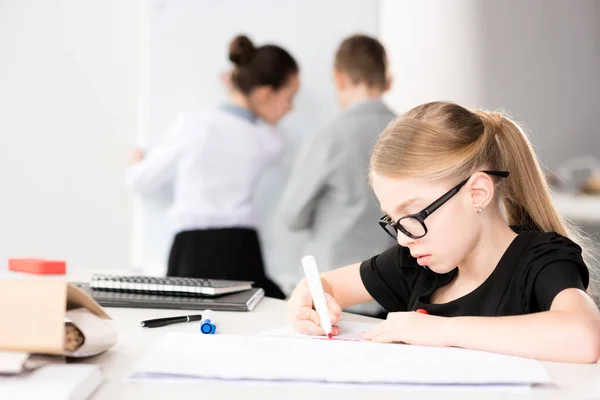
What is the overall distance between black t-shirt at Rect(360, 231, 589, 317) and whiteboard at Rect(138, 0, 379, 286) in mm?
1466

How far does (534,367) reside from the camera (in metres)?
0.95

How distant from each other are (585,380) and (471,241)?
373 millimetres

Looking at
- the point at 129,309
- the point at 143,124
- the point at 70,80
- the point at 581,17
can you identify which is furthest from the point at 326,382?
the point at 581,17

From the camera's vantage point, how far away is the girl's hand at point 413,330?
1076 millimetres

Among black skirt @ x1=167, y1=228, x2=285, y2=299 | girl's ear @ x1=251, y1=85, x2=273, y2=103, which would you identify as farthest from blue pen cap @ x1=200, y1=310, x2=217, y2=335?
girl's ear @ x1=251, y1=85, x2=273, y2=103

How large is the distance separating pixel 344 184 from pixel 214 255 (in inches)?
22.7

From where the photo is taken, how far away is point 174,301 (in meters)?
1.46

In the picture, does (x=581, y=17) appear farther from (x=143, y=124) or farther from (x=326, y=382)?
(x=326, y=382)

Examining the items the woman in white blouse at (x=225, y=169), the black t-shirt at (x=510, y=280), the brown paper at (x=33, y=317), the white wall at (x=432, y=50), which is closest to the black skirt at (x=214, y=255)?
the woman in white blouse at (x=225, y=169)

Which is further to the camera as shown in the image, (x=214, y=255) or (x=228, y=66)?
(x=228, y=66)

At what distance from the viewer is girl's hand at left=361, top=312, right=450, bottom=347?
3.53 feet

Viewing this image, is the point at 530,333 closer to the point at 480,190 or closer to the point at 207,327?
the point at 480,190

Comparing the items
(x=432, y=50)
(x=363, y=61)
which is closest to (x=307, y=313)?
(x=363, y=61)

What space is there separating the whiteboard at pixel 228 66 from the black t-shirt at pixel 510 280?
1.47 meters
